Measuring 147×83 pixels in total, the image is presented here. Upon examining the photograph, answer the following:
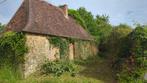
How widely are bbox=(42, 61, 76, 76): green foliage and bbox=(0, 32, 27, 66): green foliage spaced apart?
2470mm

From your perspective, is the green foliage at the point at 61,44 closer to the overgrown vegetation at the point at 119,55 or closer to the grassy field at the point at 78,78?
the overgrown vegetation at the point at 119,55

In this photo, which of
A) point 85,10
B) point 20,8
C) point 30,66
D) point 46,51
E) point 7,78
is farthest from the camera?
point 85,10

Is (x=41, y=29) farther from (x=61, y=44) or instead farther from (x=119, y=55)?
(x=119, y=55)

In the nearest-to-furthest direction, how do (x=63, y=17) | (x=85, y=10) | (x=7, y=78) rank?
(x=7, y=78) < (x=63, y=17) < (x=85, y=10)

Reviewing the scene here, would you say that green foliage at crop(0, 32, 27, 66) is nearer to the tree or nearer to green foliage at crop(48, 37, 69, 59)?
green foliage at crop(48, 37, 69, 59)

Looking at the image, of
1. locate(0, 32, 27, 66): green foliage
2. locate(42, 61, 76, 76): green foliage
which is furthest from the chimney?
locate(0, 32, 27, 66): green foliage

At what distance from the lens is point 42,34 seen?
25.7 m

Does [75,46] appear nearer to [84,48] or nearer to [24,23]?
[84,48]

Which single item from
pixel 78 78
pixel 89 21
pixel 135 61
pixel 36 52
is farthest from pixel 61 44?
pixel 89 21

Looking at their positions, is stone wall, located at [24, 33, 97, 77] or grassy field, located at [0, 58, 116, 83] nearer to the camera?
grassy field, located at [0, 58, 116, 83]

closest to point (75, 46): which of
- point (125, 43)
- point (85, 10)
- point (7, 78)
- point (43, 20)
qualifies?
point (43, 20)

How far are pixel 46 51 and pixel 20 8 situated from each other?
495 cm

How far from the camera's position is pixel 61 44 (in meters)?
28.2

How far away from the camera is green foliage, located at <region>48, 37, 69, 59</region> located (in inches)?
1070
